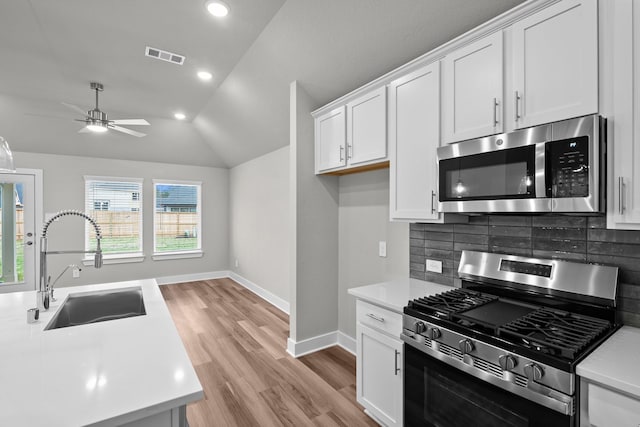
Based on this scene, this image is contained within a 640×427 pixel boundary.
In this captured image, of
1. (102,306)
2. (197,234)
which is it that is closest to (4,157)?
(102,306)

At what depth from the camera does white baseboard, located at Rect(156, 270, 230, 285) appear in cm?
606

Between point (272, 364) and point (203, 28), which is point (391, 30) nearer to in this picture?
point (203, 28)

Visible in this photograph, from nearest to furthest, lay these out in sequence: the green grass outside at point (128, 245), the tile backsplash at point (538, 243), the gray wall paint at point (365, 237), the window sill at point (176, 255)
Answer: the tile backsplash at point (538, 243)
the gray wall paint at point (365, 237)
the green grass outside at point (128, 245)
the window sill at point (176, 255)

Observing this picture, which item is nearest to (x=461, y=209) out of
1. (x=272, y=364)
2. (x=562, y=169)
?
(x=562, y=169)

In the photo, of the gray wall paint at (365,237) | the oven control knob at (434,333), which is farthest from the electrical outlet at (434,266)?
the oven control knob at (434,333)

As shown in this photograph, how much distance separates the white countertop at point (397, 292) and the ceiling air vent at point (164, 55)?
2.91 metres

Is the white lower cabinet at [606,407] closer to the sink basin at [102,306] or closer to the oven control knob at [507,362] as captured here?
the oven control knob at [507,362]

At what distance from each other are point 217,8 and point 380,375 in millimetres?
2945

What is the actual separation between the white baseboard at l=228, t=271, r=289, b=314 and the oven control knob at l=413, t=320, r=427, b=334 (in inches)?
117

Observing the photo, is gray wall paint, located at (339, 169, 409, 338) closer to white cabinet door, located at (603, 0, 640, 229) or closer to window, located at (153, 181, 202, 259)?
white cabinet door, located at (603, 0, 640, 229)

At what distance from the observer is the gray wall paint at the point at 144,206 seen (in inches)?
202

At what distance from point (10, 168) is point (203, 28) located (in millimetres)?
1836

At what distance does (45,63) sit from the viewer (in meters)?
3.27

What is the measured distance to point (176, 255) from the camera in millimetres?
6176
